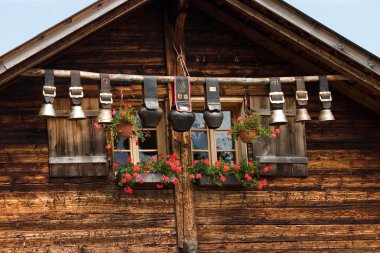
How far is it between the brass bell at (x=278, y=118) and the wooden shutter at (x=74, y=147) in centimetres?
207

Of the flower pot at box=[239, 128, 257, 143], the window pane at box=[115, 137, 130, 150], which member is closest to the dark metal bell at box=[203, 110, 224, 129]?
the flower pot at box=[239, 128, 257, 143]

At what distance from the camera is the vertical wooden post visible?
1253 cm

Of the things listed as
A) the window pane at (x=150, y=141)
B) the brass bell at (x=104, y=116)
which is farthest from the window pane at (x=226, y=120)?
the brass bell at (x=104, y=116)

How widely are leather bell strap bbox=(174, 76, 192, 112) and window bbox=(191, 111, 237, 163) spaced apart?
1038mm

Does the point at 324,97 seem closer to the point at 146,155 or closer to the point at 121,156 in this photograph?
the point at 146,155

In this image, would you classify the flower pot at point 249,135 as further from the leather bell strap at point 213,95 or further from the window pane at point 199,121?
the window pane at point 199,121

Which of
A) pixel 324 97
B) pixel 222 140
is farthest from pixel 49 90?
pixel 324 97

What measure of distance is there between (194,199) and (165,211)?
1.30ft

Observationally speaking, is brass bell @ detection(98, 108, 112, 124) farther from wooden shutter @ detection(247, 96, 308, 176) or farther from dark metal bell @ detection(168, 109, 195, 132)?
wooden shutter @ detection(247, 96, 308, 176)

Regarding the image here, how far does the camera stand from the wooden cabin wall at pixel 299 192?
41.9 ft

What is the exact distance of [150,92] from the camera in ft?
39.6

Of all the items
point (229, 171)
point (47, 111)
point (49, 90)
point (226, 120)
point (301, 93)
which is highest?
point (49, 90)

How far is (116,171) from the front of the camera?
12.4 metres

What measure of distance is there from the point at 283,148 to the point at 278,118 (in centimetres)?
86
